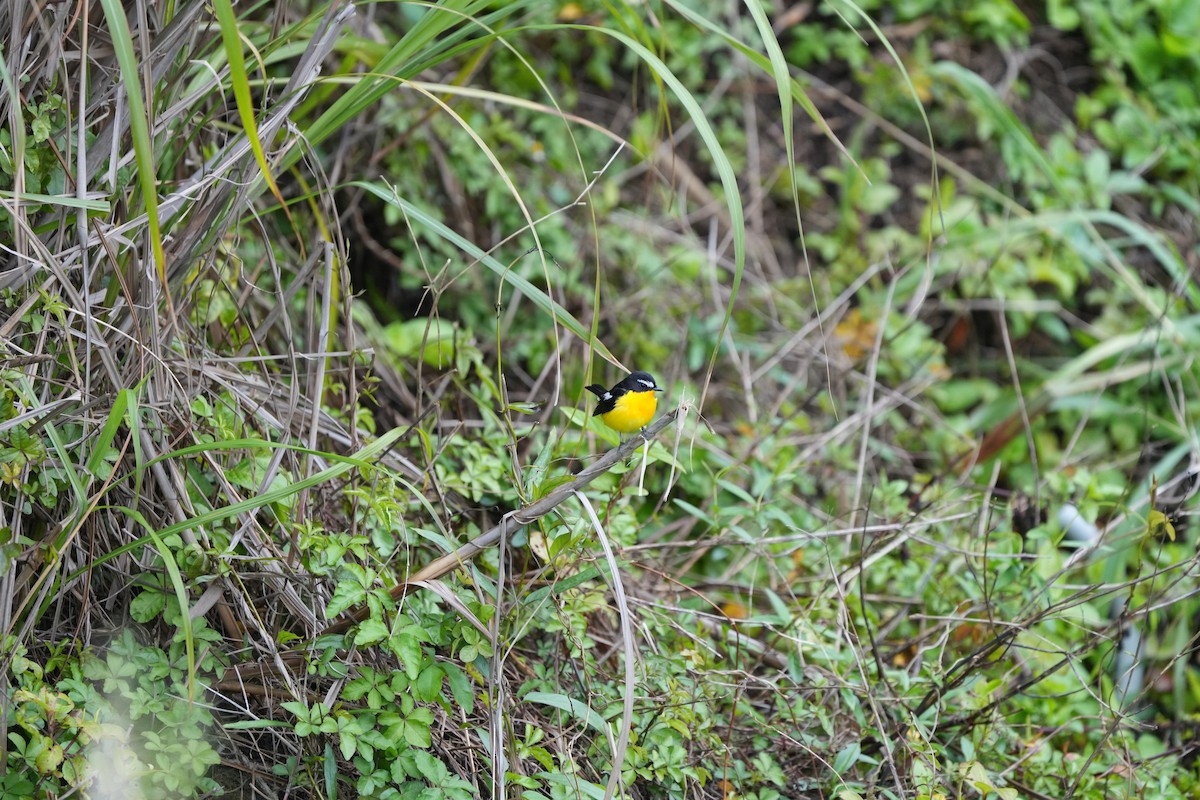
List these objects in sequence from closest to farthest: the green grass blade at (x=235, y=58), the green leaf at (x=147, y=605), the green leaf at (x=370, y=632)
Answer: the green grass blade at (x=235, y=58) < the green leaf at (x=370, y=632) < the green leaf at (x=147, y=605)

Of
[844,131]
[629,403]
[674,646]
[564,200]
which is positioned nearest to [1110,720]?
[674,646]

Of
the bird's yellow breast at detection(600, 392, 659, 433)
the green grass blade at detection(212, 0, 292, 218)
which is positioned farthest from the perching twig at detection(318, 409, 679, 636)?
the green grass blade at detection(212, 0, 292, 218)

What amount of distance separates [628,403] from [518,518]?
0.62 metres

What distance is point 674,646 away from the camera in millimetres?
2352

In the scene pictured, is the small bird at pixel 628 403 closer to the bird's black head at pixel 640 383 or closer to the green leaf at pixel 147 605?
the bird's black head at pixel 640 383

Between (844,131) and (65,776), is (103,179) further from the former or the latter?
(844,131)

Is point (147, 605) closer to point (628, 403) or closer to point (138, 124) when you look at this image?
point (138, 124)

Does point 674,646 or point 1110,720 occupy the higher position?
point 674,646

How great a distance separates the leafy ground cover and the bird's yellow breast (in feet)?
0.29

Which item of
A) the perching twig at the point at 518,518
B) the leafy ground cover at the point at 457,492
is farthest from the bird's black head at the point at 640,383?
the perching twig at the point at 518,518

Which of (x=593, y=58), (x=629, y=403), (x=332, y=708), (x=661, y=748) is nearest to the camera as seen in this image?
(x=332, y=708)

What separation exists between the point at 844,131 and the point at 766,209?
60 centimetres

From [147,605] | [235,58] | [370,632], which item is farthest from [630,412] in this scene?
[235,58]

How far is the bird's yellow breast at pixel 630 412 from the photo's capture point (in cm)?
241
